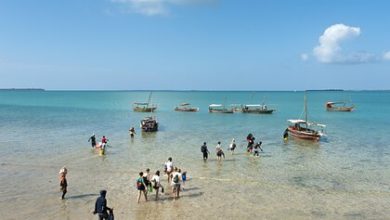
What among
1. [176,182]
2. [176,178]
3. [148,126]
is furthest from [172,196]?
[148,126]

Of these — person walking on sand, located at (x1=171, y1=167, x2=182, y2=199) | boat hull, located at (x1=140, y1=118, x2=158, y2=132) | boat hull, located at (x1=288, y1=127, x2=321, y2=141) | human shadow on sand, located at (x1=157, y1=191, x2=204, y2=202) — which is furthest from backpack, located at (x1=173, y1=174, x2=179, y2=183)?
boat hull, located at (x1=140, y1=118, x2=158, y2=132)

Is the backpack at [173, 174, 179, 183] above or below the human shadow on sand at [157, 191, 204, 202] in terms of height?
above

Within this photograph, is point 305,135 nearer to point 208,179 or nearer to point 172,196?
point 208,179

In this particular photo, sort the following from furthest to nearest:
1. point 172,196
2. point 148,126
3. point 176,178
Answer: point 148,126 < point 172,196 < point 176,178

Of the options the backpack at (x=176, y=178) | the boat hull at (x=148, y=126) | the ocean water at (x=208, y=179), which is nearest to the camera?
the ocean water at (x=208, y=179)

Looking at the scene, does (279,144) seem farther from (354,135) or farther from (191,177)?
(191,177)

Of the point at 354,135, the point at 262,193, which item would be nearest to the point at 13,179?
the point at 262,193

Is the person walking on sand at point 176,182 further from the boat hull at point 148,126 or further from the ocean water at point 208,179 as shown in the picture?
the boat hull at point 148,126

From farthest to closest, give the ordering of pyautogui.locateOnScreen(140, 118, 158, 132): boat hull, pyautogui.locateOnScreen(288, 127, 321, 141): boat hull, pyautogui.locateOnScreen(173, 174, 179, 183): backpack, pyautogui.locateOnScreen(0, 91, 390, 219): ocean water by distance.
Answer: pyautogui.locateOnScreen(140, 118, 158, 132): boat hull, pyautogui.locateOnScreen(288, 127, 321, 141): boat hull, pyautogui.locateOnScreen(173, 174, 179, 183): backpack, pyautogui.locateOnScreen(0, 91, 390, 219): ocean water

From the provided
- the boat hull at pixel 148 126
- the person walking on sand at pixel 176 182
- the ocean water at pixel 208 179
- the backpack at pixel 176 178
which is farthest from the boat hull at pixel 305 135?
the backpack at pixel 176 178

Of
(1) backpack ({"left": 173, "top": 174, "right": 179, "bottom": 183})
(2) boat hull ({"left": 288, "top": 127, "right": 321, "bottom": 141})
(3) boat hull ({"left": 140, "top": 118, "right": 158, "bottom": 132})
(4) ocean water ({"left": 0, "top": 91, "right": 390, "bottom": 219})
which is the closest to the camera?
(4) ocean water ({"left": 0, "top": 91, "right": 390, "bottom": 219})

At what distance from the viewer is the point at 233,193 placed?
760 inches

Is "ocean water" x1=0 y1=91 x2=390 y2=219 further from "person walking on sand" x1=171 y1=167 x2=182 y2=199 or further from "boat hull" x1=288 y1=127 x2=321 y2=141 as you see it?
"boat hull" x1=288 y1=127 x2=321 y2=141

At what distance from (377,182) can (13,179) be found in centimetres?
2198
